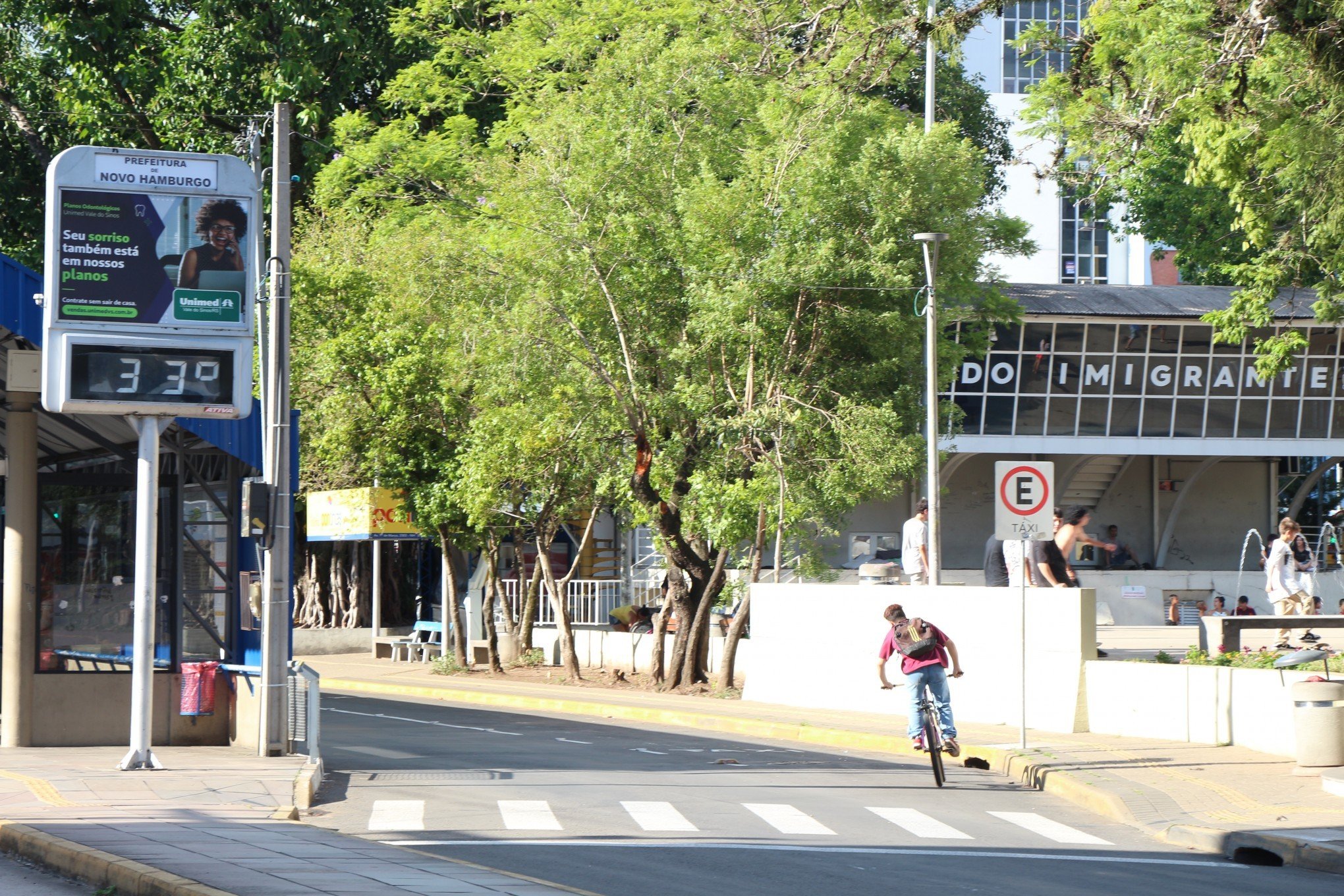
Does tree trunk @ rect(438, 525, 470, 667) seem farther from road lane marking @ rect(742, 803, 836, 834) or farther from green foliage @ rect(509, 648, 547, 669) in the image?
road lane marking @ rect(742, 803, 836, 834)

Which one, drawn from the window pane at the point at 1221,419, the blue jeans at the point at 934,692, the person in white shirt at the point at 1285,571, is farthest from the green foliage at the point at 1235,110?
the window pane at the point at 1221,419

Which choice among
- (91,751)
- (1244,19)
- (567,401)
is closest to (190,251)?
(91,751)

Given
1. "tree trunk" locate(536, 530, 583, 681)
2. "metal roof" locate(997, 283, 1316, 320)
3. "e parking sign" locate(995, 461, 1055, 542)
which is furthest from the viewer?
"metal roof" locate(997, 283, 1316, 320)

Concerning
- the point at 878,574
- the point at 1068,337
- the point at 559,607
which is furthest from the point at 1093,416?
the point at 878,574

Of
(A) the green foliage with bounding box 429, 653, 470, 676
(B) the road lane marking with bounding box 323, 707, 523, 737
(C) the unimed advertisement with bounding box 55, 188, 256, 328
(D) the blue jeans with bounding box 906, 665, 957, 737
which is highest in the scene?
(C) the unimed advertisement with bounding box 55, 188, 256, 328

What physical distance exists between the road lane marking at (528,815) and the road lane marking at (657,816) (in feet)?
2.10

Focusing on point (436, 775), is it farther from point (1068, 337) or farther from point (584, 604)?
point (1068, 337)

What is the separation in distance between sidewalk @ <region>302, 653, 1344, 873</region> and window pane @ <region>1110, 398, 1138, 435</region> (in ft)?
75.9

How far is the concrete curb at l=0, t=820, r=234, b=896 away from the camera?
822cm

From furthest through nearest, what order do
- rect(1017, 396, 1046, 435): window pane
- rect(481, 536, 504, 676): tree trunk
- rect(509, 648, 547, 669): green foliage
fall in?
1. rect(1017, 396, 1046, 435): window pane
2. rect(509, 648, 547, 669): green foliage
3. rect(481, 536, 504, 676): tree trunk

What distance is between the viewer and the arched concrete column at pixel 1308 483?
4809 cm

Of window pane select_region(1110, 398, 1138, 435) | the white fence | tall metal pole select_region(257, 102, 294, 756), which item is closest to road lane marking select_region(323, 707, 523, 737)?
tall metal pole select_region(257, 102, 294, 756)

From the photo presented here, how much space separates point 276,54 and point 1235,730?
101 feet

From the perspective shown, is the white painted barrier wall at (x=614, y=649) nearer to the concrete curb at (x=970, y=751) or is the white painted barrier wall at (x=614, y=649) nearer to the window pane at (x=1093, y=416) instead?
the concrete curb at (x=970, y=751)
